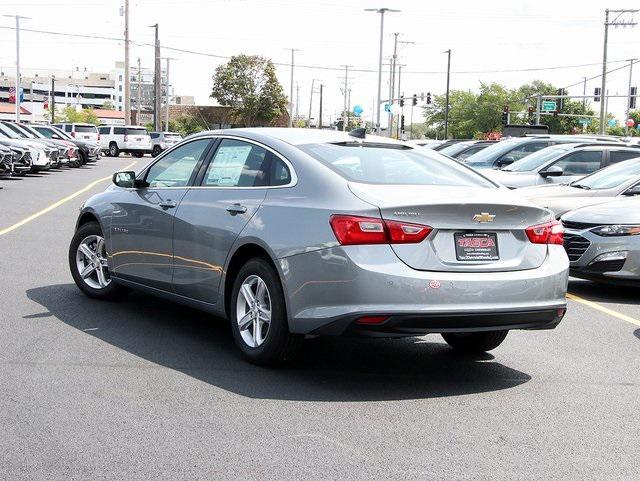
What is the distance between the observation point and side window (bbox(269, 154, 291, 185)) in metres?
6.61

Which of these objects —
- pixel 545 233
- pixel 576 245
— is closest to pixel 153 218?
pixel 545 233

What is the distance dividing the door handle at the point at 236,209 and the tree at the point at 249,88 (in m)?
88.4

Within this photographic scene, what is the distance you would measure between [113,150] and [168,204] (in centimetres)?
5068

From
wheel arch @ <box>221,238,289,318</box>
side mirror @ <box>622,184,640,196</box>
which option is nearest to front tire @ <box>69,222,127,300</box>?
wheel arch @ <box>221,238,289,318</box>

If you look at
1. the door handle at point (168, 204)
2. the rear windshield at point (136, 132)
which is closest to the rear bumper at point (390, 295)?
the door handle at point (168, 204)

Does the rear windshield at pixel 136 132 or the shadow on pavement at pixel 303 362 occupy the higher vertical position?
the rear windshield at pixel 136 132

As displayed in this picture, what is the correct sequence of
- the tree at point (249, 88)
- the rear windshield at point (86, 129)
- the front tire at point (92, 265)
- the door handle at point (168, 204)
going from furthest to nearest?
the tree at point (249, 88), the rear windshield at point (86, 129), the front tire at point (92, 265), the door handle at point (168, 204)

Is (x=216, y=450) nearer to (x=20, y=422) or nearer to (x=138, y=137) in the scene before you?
(x=20, y=422)

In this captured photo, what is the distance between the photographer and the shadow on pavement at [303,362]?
6.05 meters

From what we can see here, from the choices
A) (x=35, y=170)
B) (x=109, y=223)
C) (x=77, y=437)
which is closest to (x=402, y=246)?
(x=77, y=437)

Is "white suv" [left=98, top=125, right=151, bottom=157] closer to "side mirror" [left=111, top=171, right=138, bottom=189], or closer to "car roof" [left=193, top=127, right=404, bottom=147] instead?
"side mirror" [left=111, top=171, right=138, bottom=189]

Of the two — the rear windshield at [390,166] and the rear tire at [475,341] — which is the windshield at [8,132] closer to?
the rear windshield at [390,166]

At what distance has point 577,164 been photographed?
16953 millimetres

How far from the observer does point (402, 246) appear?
231 inches
